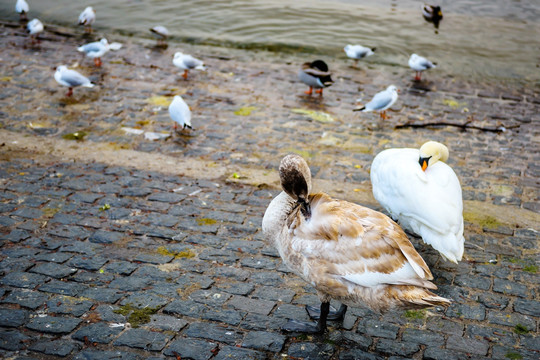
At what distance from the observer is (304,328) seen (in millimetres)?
4852

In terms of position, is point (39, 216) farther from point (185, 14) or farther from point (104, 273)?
point (185, 14)

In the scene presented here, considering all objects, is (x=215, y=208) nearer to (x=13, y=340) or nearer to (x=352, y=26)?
(x=13, y=340)

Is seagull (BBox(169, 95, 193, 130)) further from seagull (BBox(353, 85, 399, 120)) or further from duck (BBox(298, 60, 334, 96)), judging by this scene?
seagull (BBox(353, 85, 399, 120))

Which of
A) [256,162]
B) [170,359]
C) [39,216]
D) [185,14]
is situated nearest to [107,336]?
[170,359]

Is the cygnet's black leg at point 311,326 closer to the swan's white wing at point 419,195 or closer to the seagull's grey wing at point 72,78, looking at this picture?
the swan's white wing at point 419,195

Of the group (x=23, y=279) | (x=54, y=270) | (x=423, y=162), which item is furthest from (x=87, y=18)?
(x=423, y=162)

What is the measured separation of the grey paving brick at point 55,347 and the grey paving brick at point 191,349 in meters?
0.75

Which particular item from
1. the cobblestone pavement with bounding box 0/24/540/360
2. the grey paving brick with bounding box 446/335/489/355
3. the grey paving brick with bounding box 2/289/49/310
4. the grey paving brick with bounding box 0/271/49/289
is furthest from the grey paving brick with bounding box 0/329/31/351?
the grey paving brick with bounding box 446/335/489/355

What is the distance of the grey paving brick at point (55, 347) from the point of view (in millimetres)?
4430

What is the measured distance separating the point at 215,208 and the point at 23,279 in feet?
7.66

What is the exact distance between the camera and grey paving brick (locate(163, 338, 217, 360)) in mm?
4508

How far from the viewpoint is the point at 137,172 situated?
7621mm

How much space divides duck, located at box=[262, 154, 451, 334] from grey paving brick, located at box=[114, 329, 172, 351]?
3.43 feet

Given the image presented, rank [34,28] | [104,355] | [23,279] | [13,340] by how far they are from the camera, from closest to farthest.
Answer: [104,355] < [13,340] < [23,279] < [34,28]
